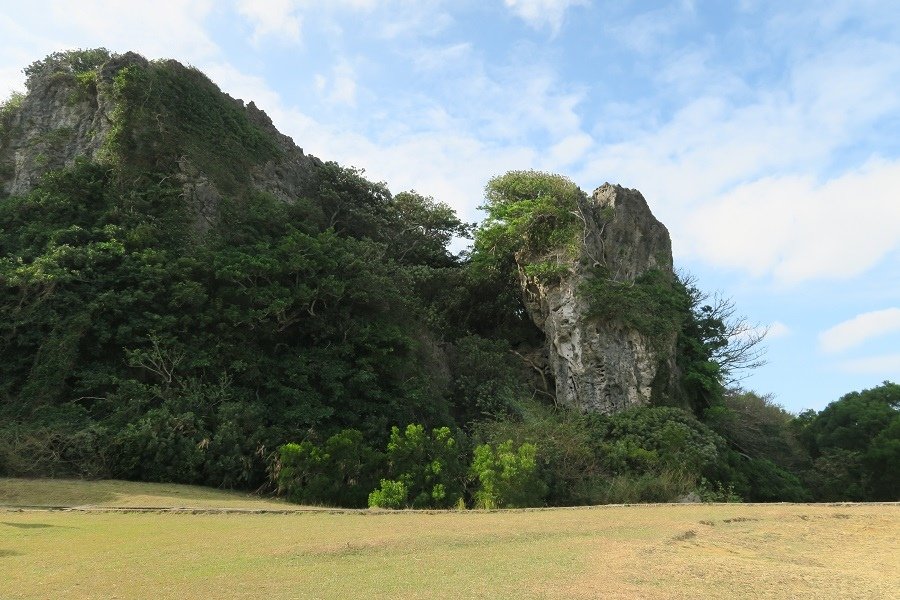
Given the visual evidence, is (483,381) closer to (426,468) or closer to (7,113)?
(426,468)

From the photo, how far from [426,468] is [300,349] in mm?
5519

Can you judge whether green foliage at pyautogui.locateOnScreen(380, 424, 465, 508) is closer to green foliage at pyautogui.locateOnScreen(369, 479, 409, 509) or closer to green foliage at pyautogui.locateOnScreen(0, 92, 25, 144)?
green foliage at pyautogui.locateOnScreen(369, 479, 409, 509)

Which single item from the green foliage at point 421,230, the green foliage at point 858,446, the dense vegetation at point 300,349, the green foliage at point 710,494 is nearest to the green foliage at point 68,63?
the dense vegetation at point 300,349

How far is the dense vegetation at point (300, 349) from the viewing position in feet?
39.7

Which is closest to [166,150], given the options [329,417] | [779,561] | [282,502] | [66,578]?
[329,417]

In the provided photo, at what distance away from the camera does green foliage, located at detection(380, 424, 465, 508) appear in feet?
38.0

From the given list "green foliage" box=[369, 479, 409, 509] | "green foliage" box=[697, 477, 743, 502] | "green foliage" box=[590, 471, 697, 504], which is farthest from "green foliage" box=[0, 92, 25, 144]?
"green foliage" box=[697, 477, 743, 502]

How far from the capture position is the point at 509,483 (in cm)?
1134

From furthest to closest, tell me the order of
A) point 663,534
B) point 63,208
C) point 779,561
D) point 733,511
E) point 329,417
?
point 63,208, point 329,417, point 733,511, point 663,534, point 779,561

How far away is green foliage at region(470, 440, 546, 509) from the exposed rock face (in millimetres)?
7574

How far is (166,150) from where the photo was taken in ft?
57.1

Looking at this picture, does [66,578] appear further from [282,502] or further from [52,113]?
[52,113]

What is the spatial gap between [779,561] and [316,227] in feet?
48.3

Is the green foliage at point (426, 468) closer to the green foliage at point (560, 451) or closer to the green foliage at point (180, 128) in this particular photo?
the green foliage at point (560, 451)
